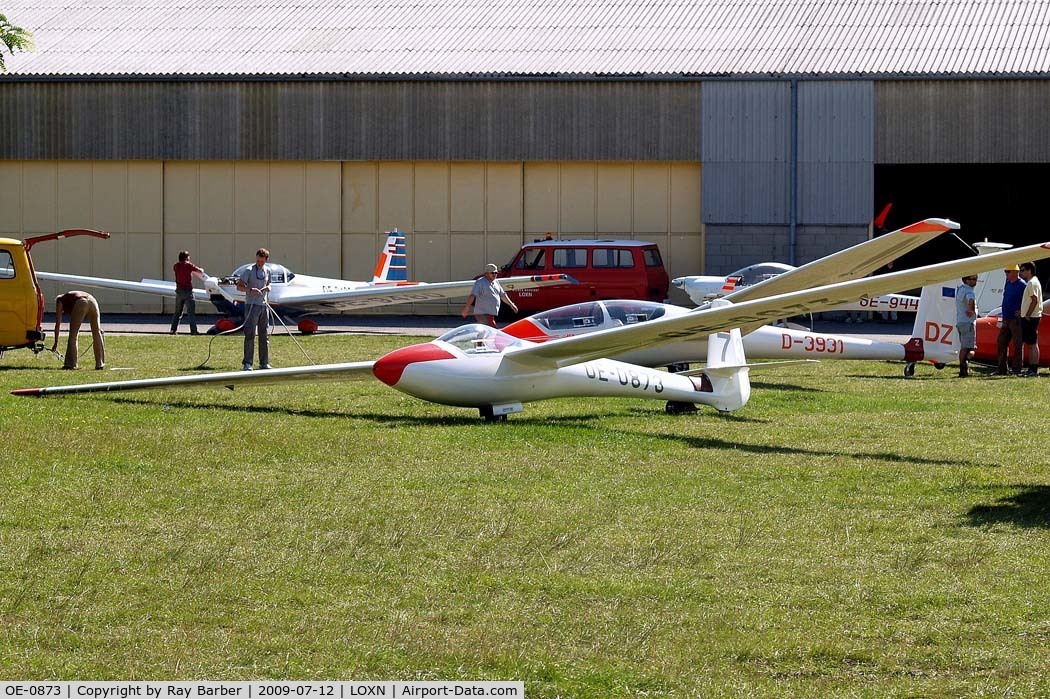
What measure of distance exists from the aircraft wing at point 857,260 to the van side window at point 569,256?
15.9 meters

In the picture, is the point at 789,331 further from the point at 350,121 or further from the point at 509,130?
the point at 350,121

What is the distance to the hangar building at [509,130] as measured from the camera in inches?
1309

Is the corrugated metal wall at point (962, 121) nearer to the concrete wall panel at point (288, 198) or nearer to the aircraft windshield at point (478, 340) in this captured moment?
the concrete wall panel at point (288, 198)

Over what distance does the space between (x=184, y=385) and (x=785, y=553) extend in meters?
8.65

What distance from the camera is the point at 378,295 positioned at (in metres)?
29.1

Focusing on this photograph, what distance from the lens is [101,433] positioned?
40.1ft

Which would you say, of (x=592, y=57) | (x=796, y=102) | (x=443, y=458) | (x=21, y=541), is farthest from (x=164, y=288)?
(x=21, y=541)

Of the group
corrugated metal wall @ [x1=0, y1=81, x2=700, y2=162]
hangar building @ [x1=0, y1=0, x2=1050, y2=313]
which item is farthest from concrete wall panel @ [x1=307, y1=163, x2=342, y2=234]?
corrugated metal wall @ [x1=0, y1=81, x2=700, y2=162]

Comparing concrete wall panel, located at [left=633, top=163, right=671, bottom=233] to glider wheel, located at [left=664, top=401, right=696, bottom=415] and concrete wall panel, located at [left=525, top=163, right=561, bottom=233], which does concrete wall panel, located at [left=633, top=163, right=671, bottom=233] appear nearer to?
concrete wall panel, located at [left=525, top=163, right=561, bottom=233]

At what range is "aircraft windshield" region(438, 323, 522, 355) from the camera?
13461 mm

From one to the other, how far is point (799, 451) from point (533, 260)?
20925mm

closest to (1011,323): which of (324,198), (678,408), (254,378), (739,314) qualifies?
(678,408)

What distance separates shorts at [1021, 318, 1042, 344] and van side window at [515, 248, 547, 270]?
47.0 feet

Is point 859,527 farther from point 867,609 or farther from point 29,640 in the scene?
point 29,640
